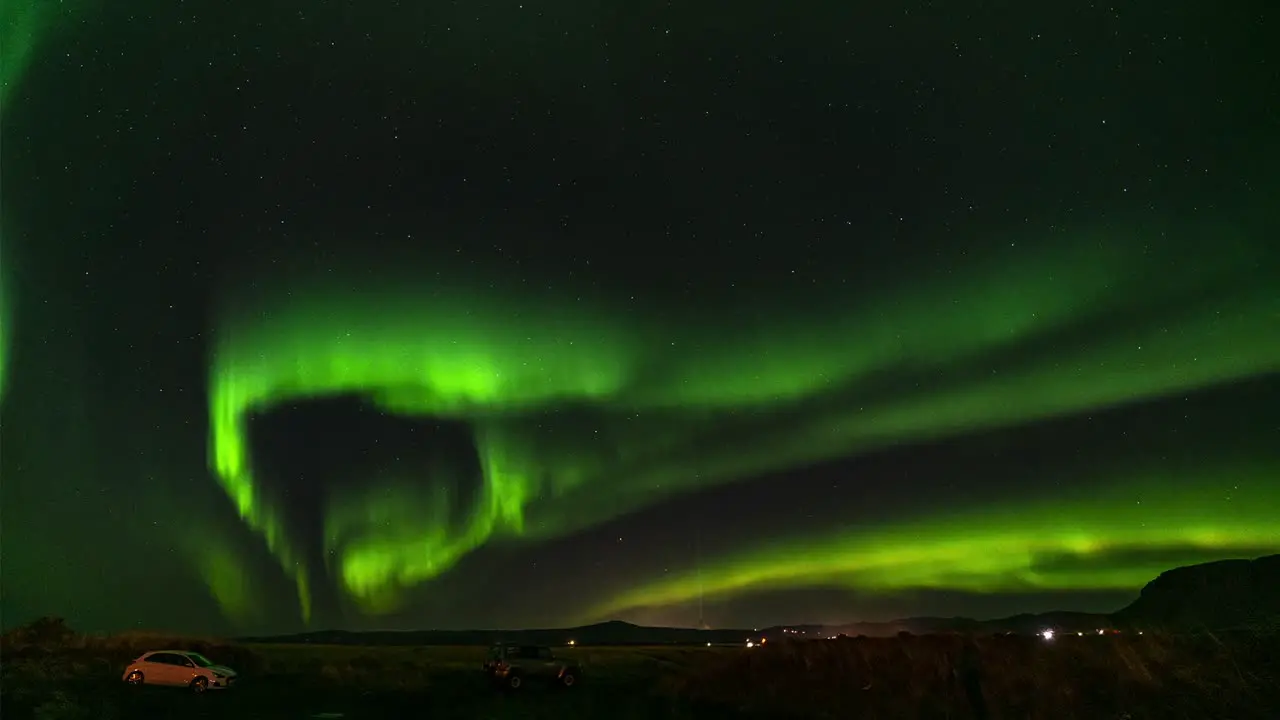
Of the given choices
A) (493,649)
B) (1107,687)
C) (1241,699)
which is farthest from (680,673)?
(1241,699)

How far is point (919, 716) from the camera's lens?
22.9 metres

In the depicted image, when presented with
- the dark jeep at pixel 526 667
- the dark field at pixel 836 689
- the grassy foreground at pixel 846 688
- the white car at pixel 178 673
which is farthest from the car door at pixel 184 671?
the dark jeep at pixel 526 667

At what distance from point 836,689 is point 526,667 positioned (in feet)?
34.8

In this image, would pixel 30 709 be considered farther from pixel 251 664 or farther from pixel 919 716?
pixel 919 716

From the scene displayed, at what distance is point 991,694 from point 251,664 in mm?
32924

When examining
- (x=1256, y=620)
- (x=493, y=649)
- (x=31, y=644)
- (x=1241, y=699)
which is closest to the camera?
(x=1241, y=699)

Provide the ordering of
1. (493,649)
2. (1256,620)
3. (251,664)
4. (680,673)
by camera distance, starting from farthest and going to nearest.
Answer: (251,664) < (680,673) < (493,649) < (1256,620)

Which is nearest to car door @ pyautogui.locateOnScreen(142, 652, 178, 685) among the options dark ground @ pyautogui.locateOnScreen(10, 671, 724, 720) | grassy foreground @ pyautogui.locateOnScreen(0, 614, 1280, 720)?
dark ground @ pyautogui.locateOnScreen(10, 671, 724, 720)

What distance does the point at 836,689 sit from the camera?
26.5 meters

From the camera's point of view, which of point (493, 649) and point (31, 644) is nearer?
point (493, 649)

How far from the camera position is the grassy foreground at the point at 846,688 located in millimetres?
21812

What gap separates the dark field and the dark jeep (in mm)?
503

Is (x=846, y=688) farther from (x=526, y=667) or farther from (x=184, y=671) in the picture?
(x=184, y=671)

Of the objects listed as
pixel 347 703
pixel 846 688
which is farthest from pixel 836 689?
pixel 347 703
